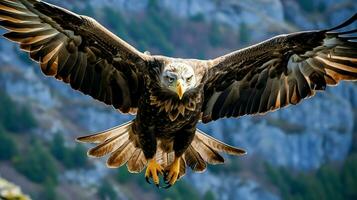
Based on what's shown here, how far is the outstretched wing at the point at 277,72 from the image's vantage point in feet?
38.0

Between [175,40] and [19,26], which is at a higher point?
[175,40]

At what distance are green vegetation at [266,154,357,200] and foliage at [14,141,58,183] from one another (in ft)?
89.3

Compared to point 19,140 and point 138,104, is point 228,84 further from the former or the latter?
point 19,140

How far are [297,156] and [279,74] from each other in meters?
98.7

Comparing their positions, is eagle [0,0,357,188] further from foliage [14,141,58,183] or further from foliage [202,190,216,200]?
foliage [202,190,216,200]

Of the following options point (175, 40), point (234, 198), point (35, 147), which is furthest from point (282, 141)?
point (35, 147)

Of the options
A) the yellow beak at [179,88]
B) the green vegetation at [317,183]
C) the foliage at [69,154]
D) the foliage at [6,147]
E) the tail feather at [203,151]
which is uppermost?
the green vegetation at [317,183]

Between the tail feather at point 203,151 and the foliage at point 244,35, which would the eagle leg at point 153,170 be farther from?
the foliage at point 244,35

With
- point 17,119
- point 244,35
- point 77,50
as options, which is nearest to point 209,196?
point 17,119

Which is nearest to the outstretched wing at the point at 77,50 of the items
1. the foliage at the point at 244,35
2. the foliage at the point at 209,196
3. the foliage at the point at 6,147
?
the foliage at the point at 6,147

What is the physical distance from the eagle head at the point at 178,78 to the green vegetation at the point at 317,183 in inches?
3542

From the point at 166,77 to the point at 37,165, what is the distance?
77272 millimetres

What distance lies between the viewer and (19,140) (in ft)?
305

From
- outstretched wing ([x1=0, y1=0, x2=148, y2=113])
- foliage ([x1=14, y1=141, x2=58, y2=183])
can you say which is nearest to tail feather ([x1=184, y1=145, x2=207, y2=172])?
outstretched wing ([x1=0, y1=0, x2=148, y2=113])
